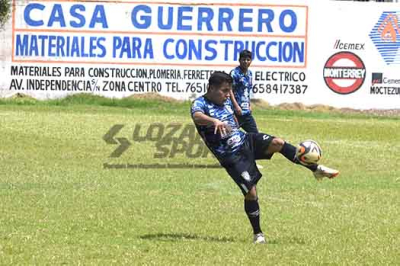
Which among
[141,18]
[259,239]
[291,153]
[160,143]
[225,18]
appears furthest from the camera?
[225,18]

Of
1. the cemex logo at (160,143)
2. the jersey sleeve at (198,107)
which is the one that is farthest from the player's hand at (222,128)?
the cemex logo at (160,143)

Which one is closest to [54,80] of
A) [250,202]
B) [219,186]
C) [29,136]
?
[29,136]

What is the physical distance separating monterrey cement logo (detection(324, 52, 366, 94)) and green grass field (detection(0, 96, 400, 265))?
35.7ft

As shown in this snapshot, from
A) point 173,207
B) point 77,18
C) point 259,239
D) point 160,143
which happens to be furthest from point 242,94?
point 77,18

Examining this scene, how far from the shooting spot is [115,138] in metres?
22.5

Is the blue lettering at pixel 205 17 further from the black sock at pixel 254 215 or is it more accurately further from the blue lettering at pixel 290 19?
the black sock at pixel 254 215

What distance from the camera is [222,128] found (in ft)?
35.3

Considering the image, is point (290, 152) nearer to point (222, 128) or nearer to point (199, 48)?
point (222, 128)

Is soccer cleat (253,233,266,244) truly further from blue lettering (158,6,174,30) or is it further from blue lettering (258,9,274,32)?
blue lettering (258,9,274,32)

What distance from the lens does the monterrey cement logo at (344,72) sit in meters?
35.6

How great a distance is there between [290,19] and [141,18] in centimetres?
506

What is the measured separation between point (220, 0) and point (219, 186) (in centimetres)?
2049

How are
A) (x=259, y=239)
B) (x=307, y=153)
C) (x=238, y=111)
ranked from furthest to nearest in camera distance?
(x=238, y=111)
(x=307, y=153)
(x=259, y=239)

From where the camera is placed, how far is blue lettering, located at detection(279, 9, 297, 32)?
35.6 meters
